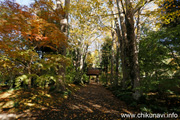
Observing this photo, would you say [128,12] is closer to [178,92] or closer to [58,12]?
[58,12]

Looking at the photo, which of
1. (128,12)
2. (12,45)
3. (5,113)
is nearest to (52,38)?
(12,45)

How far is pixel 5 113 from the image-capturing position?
3.66m

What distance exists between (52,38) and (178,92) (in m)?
7.89

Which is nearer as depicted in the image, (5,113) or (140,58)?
(5,113)

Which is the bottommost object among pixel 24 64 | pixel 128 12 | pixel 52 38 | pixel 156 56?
pixel 24 64

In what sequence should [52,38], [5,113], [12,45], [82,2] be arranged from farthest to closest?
[82,2]
[52,38]
[12,45]
[5,113]

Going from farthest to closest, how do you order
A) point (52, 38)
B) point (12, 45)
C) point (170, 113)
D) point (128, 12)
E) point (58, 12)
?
point (58, 12)
point (128, 12)
point (52, 38)
point (12, 45)
point (170, 113)

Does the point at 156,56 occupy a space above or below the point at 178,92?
above

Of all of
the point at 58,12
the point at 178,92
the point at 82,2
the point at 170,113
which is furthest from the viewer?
the point at 82,2

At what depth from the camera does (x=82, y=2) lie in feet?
39.0

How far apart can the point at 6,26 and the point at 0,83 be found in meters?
5.47

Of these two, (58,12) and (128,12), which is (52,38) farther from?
(128,12)

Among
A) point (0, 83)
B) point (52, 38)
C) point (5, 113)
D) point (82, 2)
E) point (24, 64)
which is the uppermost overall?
point (82, 2)

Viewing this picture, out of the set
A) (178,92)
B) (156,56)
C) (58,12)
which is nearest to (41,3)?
(58,12)
